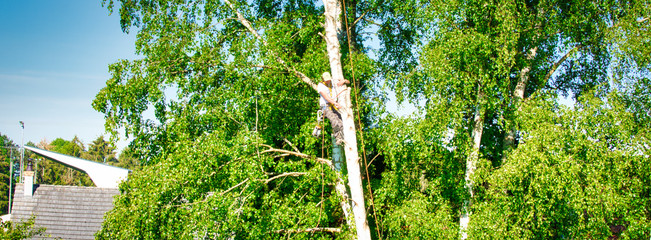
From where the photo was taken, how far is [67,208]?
18.5m

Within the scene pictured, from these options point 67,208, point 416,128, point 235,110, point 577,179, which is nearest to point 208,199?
point 235,110

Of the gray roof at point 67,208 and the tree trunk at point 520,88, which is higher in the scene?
the tree trunk at point 520,88

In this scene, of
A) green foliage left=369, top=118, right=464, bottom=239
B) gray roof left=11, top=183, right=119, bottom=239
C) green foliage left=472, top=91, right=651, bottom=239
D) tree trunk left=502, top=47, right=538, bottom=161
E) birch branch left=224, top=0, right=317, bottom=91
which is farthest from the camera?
gray roof left=11, top=183, right=119, bottom=239

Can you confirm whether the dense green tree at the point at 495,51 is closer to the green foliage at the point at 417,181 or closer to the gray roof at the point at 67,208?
the green foliage at the point at 417,181

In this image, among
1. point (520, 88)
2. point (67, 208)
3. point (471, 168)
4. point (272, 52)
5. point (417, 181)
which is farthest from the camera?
point (67, 208)

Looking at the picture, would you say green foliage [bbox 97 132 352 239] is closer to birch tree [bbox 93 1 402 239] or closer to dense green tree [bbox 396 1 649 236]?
birch tree [bbox 93 1 402 239]

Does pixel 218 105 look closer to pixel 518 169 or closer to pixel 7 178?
pixel 518 169

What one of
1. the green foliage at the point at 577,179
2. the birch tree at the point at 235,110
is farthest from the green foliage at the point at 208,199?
the green foliage at the point at 577,179

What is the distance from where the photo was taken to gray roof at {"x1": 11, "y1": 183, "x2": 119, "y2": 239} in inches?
701

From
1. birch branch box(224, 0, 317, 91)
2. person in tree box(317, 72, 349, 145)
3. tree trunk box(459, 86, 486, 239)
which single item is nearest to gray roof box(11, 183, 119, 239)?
birch branch box(224, 0, 317, 91)

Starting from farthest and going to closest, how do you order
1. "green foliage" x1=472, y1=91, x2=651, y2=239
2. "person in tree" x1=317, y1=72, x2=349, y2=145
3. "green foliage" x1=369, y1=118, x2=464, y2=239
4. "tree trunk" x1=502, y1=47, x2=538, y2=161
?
"tree trunk" x1=502, y1=47, x2=538, y2=161 → "green foliage" x1=369, y1=118, x2=464, y2=239 → "person in tree" x1=317, y1=72, x2=349, y2=145 → "green foliage" x1=472, y1=91, x2=651, y2=239

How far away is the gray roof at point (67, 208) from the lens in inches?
701

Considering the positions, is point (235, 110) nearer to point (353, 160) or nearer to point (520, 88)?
point (353, 160)

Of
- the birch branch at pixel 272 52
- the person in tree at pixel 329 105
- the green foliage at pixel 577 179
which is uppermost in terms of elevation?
the birch branch at pixel 272 52
